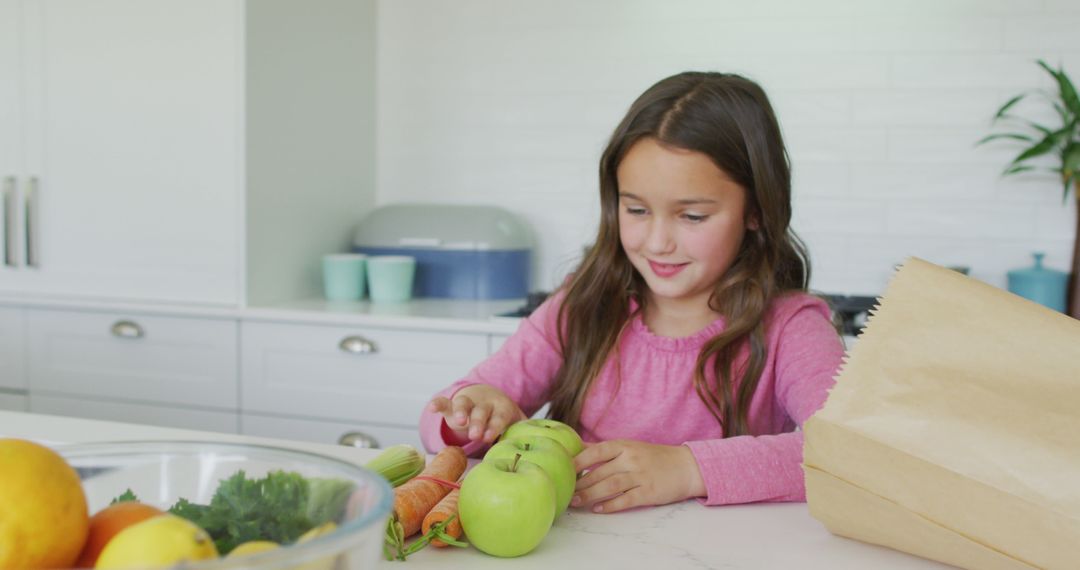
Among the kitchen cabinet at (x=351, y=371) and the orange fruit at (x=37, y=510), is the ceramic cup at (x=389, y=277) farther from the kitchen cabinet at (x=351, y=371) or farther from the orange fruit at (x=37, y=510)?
the orange fruit at (x=37, y=510)

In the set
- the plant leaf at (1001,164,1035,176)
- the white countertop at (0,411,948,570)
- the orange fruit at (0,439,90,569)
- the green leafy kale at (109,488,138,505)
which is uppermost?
the plant leaf at (1001,164,1035,176)

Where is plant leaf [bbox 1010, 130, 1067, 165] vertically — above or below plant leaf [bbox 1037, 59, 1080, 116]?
below

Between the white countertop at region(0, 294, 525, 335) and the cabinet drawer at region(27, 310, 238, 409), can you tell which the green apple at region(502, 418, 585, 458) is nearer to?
the white countertop at region(0, 294, 525, 335)

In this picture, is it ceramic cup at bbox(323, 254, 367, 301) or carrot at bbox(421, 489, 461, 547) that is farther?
ceramic cup at bbox(323, 254, 367, 301)

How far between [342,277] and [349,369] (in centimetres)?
33

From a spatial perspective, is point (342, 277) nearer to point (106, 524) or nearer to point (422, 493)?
point (422, 493)

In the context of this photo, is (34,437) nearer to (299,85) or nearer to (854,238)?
(299,85)

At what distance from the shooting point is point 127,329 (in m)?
2.46

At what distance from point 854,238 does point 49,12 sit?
6.73 feet

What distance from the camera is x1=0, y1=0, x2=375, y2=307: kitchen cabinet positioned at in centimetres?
238

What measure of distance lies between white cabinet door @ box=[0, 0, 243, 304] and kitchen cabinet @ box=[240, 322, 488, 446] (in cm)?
18

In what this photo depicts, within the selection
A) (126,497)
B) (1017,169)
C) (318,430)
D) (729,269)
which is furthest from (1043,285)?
(126,497)

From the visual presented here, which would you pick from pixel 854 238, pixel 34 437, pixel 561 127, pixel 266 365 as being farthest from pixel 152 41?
pixel 854 238

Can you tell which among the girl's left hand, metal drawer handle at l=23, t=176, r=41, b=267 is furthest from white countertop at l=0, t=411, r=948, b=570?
metal drawer handle at l=23, t=176, r=41, b=267
